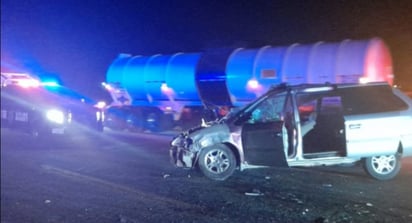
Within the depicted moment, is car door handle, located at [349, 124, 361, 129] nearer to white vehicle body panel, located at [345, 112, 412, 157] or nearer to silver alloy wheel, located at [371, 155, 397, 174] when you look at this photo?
white vehicle body panel, located at [345, 112, 412, 157]

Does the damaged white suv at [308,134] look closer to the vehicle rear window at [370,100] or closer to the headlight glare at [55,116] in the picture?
the vehicle rear window at [370,100]

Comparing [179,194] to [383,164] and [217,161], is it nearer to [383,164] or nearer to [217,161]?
[217,161]

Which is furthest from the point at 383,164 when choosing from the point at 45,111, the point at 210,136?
the point at 45,111

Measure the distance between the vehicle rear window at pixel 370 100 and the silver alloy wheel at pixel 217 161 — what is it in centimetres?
216

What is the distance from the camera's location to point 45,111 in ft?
49.8

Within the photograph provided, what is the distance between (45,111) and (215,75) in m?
5.36

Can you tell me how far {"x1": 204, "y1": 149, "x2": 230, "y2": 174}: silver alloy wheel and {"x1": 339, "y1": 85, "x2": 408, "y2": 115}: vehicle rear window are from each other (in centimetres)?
216

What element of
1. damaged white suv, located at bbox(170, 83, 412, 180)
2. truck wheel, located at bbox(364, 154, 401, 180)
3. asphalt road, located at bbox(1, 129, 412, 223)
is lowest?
asphalt road, located at bbox(1, 129, 412, 223)

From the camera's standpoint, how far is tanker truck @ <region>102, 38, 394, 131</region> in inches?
528

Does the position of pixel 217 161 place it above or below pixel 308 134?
below

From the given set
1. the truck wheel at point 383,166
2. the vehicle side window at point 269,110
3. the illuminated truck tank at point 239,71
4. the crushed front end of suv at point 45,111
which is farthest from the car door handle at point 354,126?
the crushed front end of suv at point 45,111

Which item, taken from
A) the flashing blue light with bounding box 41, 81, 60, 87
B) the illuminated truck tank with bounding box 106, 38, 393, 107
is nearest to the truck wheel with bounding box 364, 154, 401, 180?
the illuminated truck tank with bounding box 106, 38, 393, 107

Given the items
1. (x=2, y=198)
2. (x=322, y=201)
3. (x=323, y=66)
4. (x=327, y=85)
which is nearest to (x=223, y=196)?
(x=322, y=201)

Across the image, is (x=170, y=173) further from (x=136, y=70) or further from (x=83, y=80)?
(x=83, y=80)
